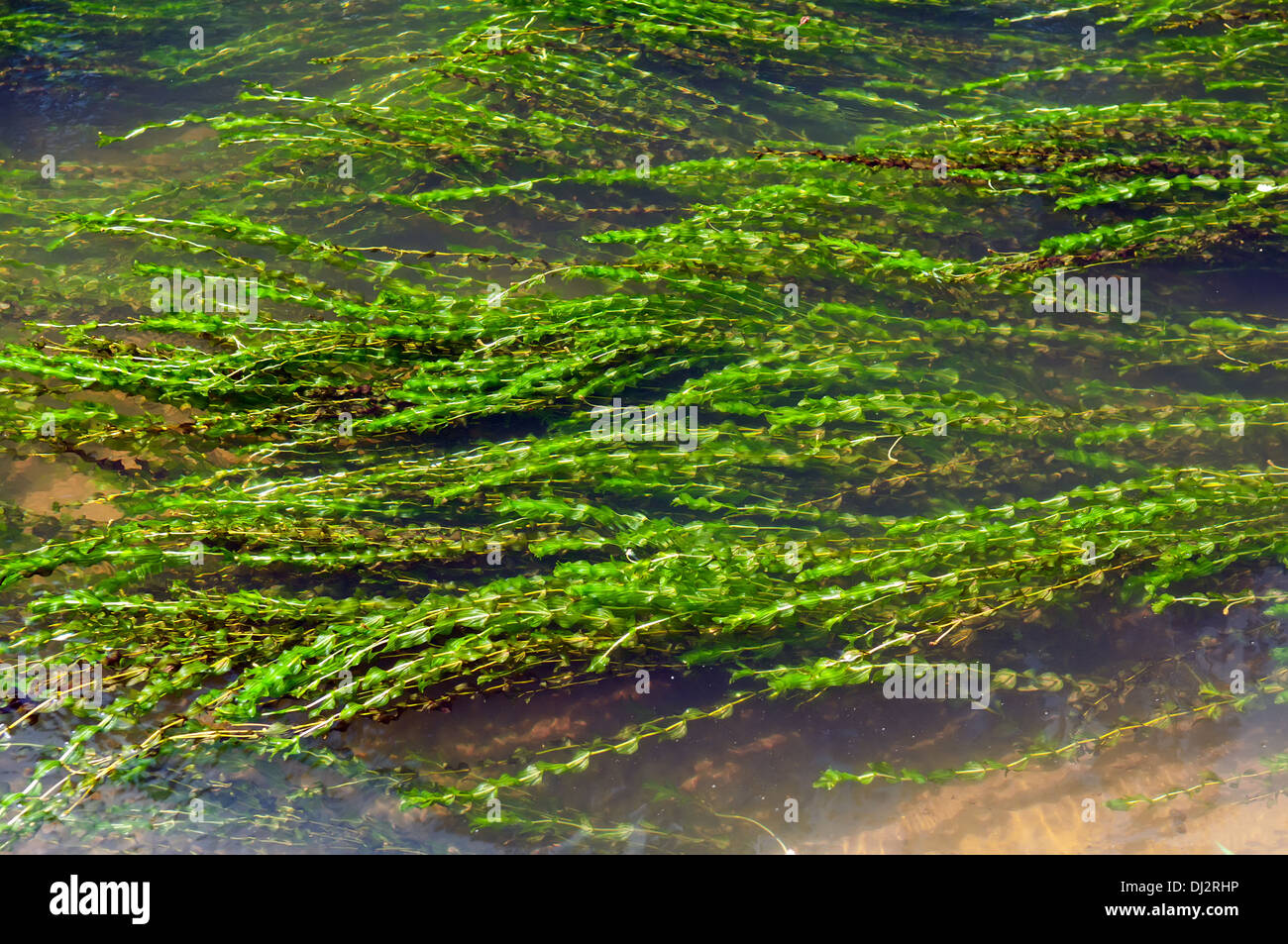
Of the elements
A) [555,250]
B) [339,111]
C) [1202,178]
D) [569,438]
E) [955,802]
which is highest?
[339,111]

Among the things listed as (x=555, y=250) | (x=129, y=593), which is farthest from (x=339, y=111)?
(x=129, y=593)

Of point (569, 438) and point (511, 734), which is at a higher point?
point (569, 438)

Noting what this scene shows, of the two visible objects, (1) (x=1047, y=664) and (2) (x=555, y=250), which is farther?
(2) (x=555, y=250)

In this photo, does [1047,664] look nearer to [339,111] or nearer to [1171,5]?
[1171,5]

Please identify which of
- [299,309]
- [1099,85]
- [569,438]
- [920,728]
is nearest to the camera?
[569,438]

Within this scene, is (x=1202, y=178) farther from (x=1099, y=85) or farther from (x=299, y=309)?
(x=299, y=309)

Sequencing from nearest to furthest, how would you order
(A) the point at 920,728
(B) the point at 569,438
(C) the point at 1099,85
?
(B) the point at 569,438
(A) the point at 920,728
(C) the point at 1099,85

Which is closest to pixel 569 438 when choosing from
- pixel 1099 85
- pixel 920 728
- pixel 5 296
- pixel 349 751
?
pixel 349 751
